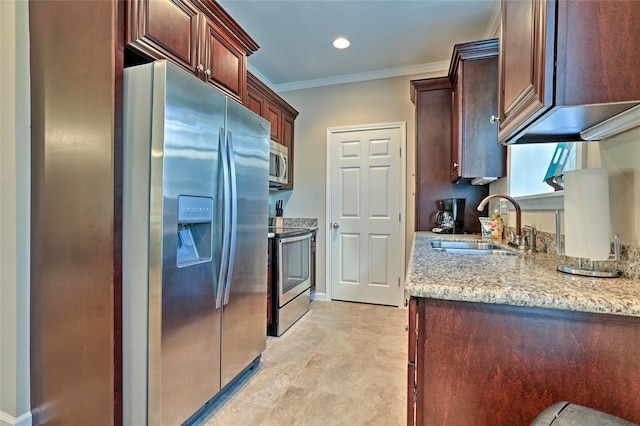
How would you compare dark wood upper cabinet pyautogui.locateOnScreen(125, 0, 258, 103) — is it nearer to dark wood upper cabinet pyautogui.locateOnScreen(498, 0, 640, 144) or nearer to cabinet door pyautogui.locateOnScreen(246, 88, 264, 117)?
cabinet door pyautogui.locateOnScreen(246, 88, 264, 117)

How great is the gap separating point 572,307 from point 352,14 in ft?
8.38

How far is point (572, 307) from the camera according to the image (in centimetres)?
75

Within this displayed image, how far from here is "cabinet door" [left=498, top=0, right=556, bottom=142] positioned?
85 centimetres

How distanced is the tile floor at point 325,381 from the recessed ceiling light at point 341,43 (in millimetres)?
2713

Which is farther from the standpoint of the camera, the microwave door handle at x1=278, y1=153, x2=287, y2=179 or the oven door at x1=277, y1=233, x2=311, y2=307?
the microwave door handle at x1=278, y1=153, x2=287, y2=179

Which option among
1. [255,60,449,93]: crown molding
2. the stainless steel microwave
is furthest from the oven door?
[255,60,449,93]: crown molding

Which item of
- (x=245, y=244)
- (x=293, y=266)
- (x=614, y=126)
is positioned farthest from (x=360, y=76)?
(x=614, y=126)

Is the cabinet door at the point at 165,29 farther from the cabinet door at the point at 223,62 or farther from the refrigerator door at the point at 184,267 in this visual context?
the refrigerator door at the point at 184,267

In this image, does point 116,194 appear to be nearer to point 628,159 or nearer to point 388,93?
point 628,159

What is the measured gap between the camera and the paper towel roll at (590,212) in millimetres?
984
